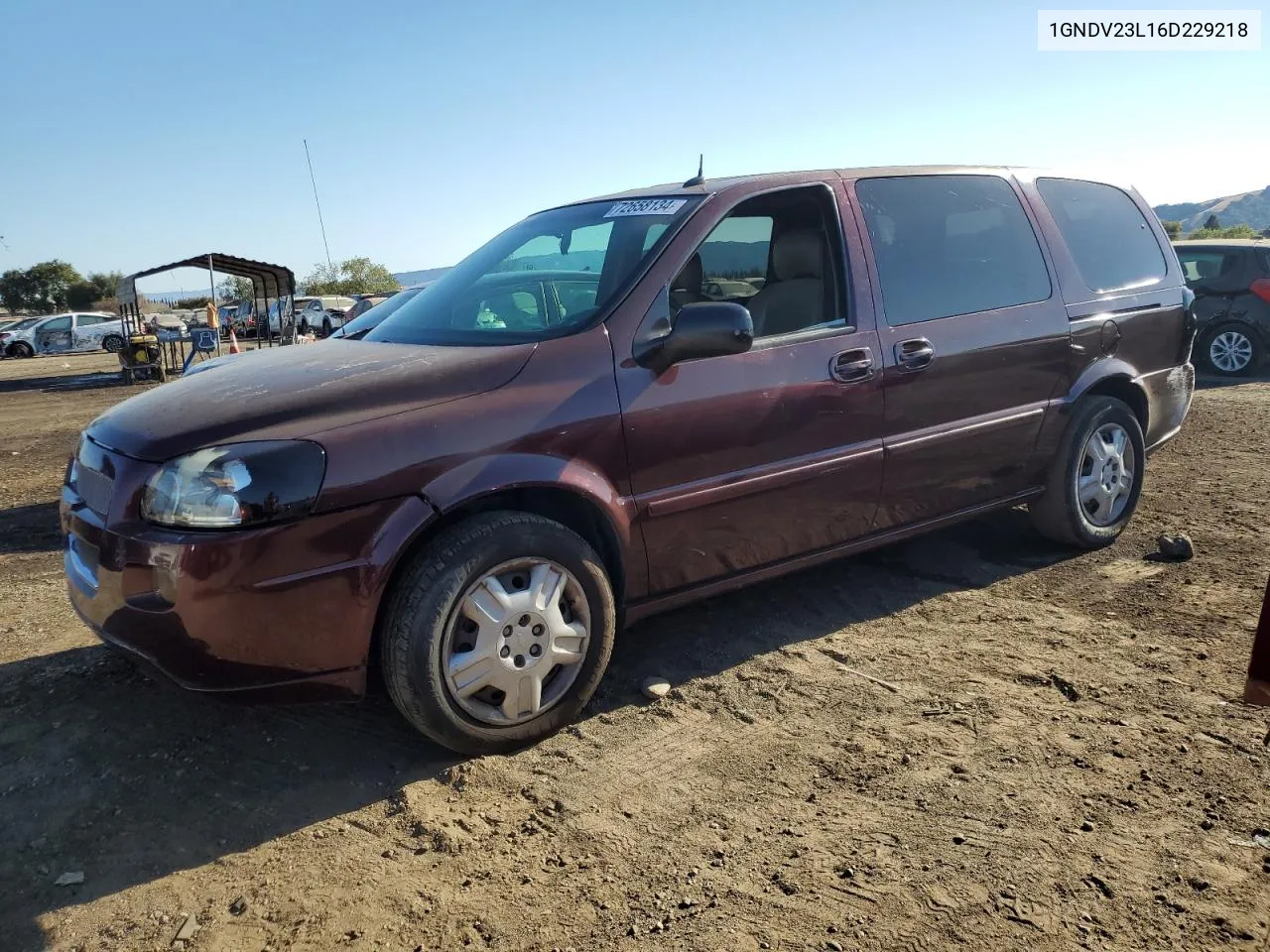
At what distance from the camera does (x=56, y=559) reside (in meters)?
5.30

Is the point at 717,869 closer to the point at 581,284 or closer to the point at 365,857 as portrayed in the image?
the point at 365,857

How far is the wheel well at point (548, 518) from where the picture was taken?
9.61ft

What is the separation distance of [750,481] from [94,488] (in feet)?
7.32

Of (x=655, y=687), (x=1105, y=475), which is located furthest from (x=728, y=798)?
(x=1105, y=475)

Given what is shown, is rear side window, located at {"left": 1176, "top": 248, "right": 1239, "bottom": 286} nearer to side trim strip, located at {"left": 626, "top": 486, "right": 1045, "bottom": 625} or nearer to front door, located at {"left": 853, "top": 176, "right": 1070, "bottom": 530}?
front door, located at {"left": 853, "top": 176, "right": 1070, "bottom": 530}

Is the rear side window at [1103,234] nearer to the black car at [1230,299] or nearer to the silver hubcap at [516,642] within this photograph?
the silver hubcap at [516,642]

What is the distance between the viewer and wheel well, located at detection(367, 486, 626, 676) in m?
2.93

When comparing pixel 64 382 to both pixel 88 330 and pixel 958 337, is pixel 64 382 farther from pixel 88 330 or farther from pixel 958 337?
pixel 958 337

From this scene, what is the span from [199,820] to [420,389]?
4.74 ft

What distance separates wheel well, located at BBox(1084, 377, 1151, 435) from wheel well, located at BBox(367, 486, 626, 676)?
276 cm

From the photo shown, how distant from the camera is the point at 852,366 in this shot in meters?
3.80

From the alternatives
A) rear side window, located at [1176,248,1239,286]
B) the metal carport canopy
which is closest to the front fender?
rear side window, located at [1176,248,1239,286]

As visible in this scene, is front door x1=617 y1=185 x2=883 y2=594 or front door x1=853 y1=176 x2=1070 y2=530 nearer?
front door x1=617 y1=185 x2=883 y2=594

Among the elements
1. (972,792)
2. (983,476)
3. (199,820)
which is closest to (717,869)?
(972,792)
